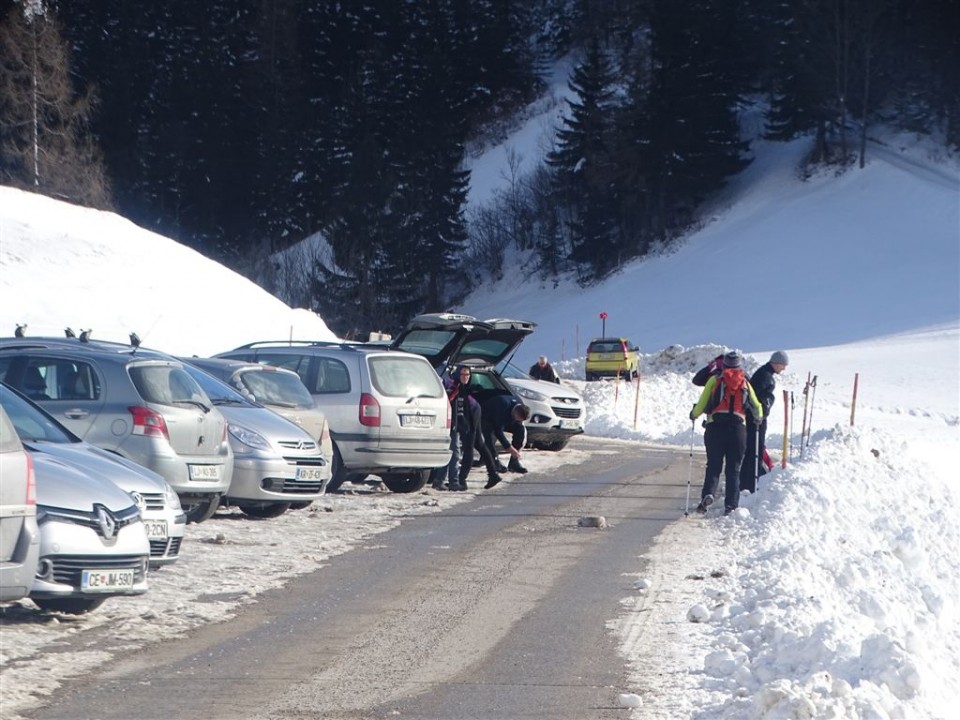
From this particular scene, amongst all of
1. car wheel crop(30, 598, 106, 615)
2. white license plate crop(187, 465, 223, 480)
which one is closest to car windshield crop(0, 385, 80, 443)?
car wheel crop(30, 598, 106, 615)

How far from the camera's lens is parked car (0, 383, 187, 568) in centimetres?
955

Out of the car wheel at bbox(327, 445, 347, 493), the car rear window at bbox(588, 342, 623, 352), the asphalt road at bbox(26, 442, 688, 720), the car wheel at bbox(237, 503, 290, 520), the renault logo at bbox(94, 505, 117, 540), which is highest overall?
the car rear window at bbox(588, 342, 623, 352)

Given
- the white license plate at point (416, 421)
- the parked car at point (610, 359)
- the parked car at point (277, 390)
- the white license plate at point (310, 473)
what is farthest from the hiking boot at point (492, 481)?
the parked car at point (610, 359)

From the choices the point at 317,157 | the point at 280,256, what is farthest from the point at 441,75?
the point at 280,256

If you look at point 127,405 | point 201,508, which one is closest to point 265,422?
point 201,508

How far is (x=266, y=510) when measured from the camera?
15.0 metres

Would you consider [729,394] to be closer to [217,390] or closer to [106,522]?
[217,390]

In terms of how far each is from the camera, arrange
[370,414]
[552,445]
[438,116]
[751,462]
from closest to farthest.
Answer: [370,414] < [751,462] < [552,445] < [438,116]

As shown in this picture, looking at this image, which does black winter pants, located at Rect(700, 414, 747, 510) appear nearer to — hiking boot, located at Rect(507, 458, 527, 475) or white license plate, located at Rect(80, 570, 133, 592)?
hiking boot, located at Rect(507, 458, 527, 475)

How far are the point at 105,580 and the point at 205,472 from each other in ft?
13.0

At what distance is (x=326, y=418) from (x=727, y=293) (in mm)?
51867

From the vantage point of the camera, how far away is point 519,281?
78.9m

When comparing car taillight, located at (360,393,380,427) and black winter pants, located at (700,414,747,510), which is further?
car taillight, located at (360,393,380,427)

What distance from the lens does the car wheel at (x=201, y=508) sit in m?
12.8
